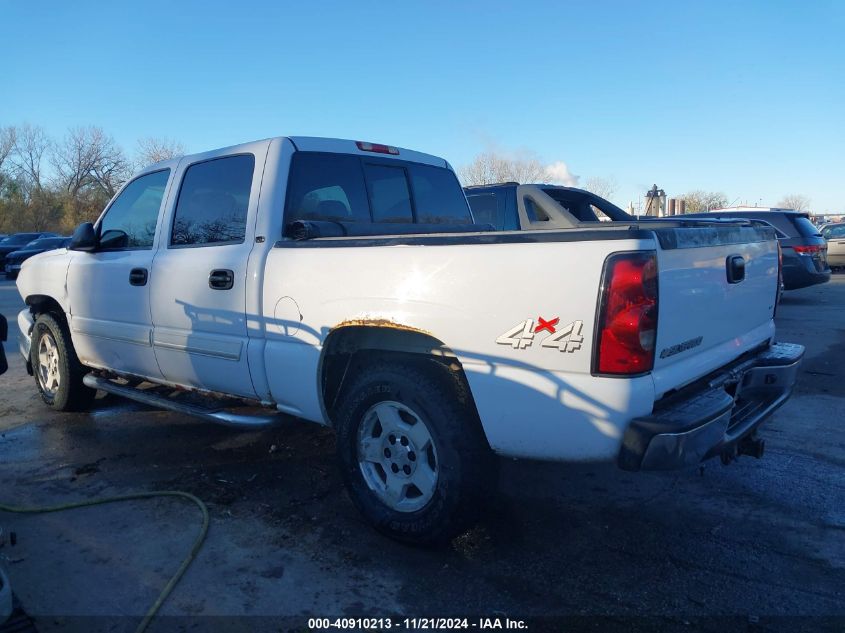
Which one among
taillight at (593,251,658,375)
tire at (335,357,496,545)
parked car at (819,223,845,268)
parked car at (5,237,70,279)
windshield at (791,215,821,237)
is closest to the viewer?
taillight at (593,251,658,375)

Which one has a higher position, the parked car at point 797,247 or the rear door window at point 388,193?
the rear door window at point 388,193

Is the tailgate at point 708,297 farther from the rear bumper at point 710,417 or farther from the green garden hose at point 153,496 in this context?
the green garden hose at point 153,496

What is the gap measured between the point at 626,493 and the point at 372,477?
1.58 m

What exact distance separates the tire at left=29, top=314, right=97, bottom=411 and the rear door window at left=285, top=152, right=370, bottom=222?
282 cm

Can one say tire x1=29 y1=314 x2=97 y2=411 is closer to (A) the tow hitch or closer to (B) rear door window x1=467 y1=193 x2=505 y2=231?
(B) rear door window x1=467 y1=193 x2=505 y2=231

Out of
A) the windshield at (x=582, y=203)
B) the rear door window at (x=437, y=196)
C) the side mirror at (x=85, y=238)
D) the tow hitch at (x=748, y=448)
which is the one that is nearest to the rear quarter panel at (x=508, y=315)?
the tow hitch at (x=748, y=448)

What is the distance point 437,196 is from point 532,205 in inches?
98.1

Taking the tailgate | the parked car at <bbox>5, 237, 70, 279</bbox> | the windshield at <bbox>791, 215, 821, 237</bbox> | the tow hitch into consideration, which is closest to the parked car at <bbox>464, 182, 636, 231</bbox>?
the tailgate

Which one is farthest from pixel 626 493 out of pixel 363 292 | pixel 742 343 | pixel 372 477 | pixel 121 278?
pixel 121 278

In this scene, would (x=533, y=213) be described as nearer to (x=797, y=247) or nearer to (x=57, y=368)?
(x=57, y=368)

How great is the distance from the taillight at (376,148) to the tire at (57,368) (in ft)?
10.0

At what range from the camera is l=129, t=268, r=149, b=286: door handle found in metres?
4.51

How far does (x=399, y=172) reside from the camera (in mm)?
4730

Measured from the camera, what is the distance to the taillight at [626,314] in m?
2.53
